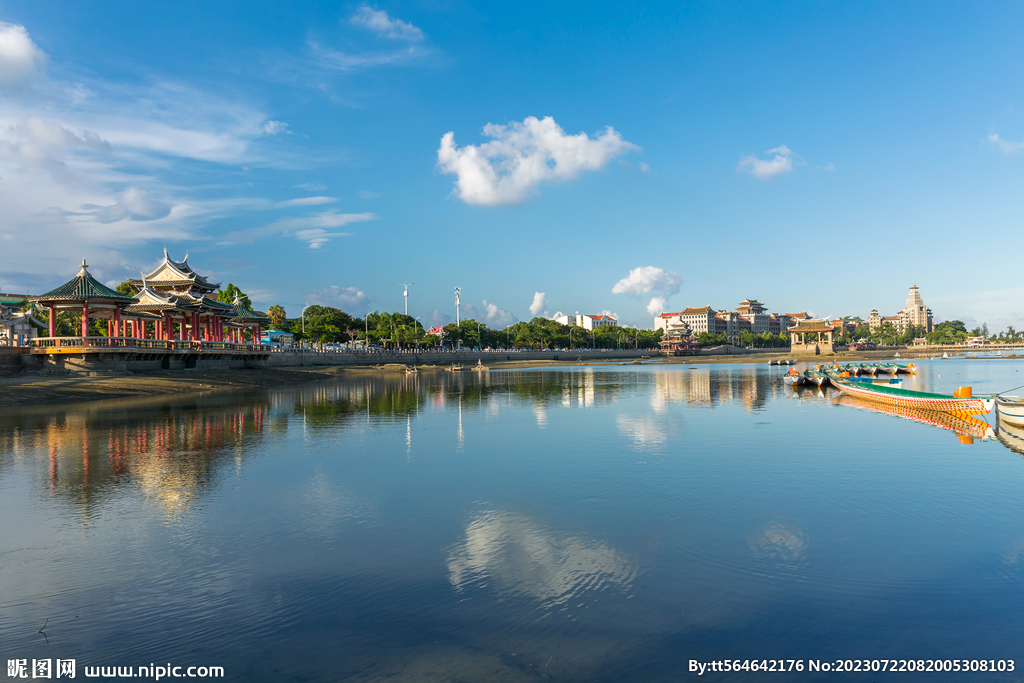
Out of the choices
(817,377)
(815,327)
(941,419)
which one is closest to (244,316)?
(817,377)

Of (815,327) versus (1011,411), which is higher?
(815,327)

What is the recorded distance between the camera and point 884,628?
6.99 meters

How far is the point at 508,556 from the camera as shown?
942cm

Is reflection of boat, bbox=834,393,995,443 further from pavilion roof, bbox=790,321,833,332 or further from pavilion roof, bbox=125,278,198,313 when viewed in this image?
pavilion roof, bbox=790,321,833,332

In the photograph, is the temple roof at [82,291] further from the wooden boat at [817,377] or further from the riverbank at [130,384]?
the wooden boat at [817,377]

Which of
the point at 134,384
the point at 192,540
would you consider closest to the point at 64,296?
the point at 134,384

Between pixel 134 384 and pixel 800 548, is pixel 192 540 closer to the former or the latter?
pixel 800 548

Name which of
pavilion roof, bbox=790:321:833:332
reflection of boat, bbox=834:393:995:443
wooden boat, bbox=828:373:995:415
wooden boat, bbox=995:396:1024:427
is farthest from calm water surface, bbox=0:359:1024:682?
pavilion roof, bbox=790:321:833:332

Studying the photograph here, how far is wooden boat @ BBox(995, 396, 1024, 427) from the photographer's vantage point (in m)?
22.6

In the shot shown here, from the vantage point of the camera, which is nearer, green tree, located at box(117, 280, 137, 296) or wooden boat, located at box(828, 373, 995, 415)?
wooden boat, located at box(828, 373, 995, 415)

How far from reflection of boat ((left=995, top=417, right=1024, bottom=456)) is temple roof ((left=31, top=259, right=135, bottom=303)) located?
179 ft

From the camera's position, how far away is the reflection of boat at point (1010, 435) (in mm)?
19900

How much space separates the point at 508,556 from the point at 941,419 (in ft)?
86.7

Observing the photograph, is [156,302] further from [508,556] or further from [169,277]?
[508,556]
